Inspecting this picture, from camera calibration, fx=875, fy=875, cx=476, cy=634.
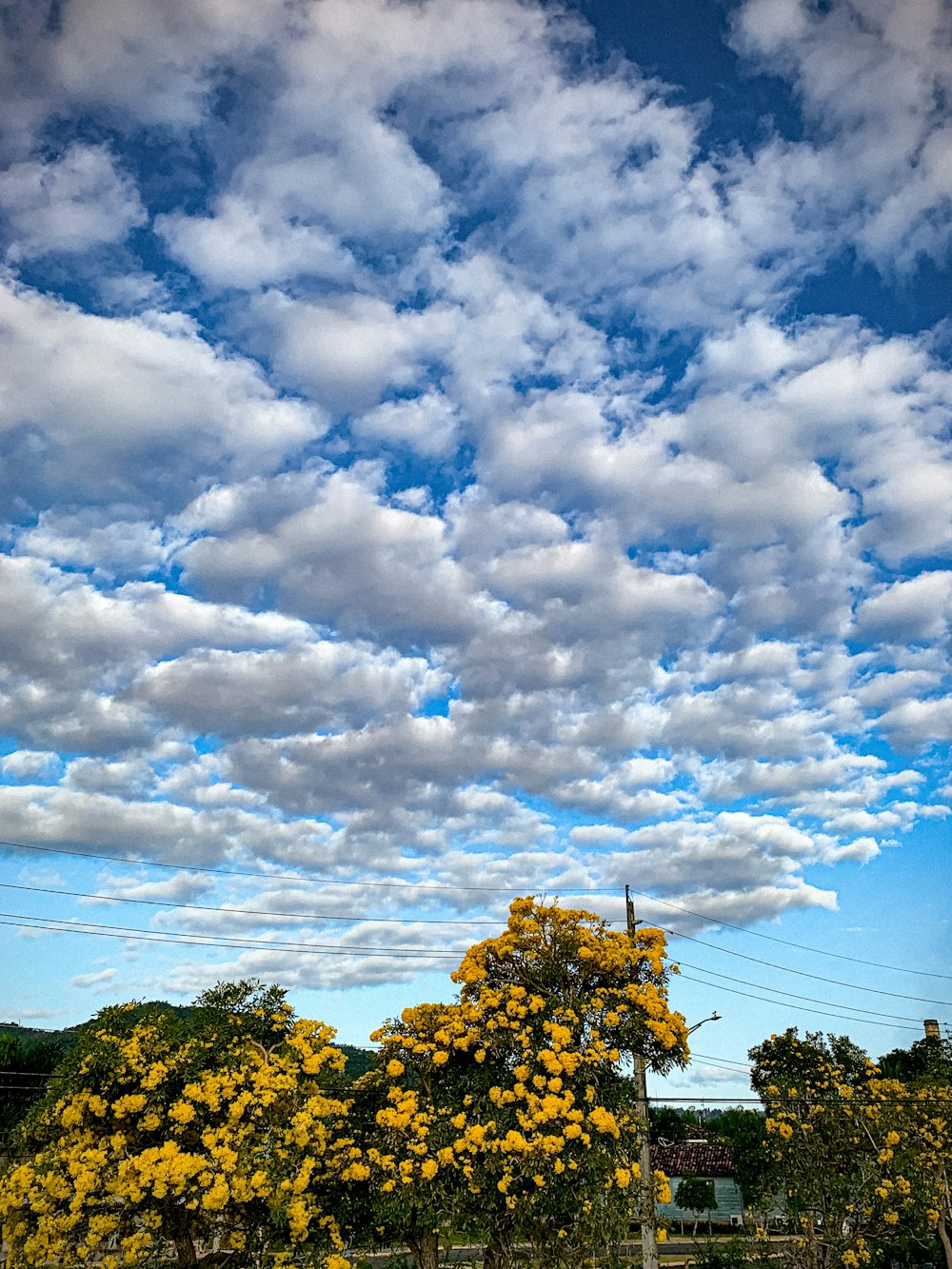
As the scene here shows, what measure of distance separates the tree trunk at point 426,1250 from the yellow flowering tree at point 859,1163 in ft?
35.8

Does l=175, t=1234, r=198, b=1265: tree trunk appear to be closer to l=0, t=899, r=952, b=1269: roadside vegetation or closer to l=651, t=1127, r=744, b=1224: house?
l=0, t=899, r=952, b=1269: roadside vegetation

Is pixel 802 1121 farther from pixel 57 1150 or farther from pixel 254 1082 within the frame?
pixel 57 1150

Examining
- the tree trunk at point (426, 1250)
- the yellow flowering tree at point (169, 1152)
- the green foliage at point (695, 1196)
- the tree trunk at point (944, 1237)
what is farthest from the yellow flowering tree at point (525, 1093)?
the green foliage at point (695, 1196)

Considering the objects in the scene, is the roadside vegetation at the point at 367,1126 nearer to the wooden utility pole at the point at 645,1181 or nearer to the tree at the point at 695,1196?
the wooden utility pole at the point at 645,1181

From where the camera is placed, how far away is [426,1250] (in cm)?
2161

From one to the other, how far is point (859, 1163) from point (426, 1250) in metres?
15.0

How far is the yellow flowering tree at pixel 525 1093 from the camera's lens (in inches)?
772

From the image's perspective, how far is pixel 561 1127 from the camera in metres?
19.7

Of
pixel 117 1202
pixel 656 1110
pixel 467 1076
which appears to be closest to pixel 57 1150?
pixel 117 1202

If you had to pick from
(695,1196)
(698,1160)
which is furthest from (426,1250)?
(698,1160)

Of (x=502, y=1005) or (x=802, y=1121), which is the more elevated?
(x=502, y=1005)

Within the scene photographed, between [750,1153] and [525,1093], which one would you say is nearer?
[525,1093]

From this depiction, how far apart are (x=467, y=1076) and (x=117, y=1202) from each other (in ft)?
27.0

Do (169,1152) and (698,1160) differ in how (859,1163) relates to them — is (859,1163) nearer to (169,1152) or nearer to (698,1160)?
(169,1152)
